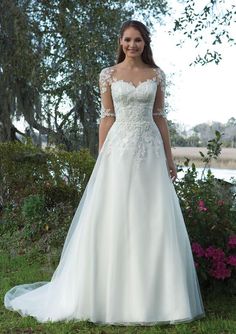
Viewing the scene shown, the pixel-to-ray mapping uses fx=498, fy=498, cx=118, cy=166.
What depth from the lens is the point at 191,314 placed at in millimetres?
3561

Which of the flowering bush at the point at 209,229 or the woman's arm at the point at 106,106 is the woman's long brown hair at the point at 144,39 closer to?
the woman's arm at the point at 106,106

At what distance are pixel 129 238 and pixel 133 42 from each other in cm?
146

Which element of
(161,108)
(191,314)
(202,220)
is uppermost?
(161,108)

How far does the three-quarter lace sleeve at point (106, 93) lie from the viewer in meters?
3.83

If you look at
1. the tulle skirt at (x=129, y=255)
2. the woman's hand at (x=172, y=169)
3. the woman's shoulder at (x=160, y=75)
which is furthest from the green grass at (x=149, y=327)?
the woman's shoulder at (x=160, y=75)

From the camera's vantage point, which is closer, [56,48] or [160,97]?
[160,97]

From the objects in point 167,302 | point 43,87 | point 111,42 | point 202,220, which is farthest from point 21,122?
point 167,302

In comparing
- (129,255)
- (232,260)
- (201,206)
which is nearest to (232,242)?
(232,260)

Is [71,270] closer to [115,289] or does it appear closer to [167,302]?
[115,289]

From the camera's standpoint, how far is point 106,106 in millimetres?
3885

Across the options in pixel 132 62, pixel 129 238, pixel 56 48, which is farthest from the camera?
pixel 56 48

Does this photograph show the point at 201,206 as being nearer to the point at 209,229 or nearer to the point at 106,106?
the point at 209,229

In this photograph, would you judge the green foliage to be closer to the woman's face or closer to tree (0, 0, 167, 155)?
tree (0, 0, 167, 155)

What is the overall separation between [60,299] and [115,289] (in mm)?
518
